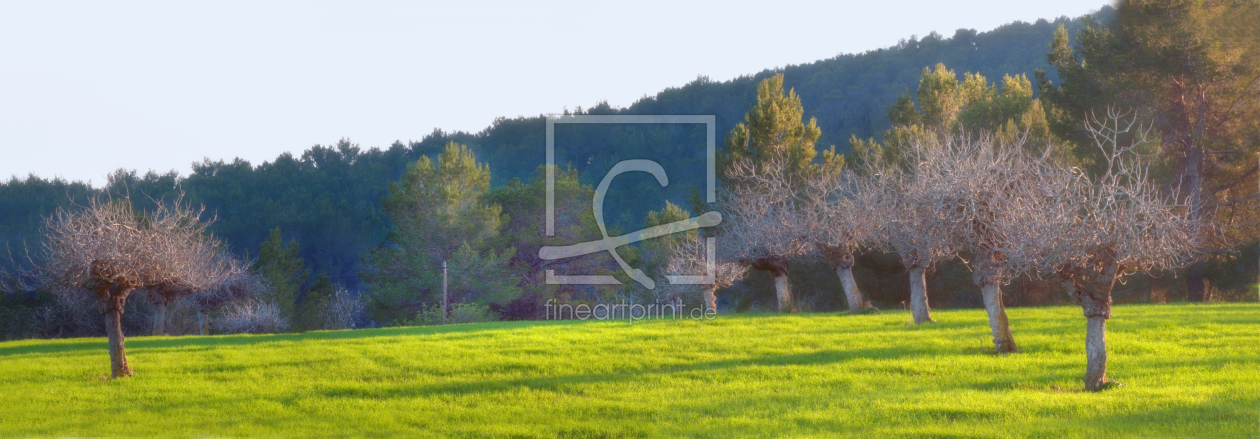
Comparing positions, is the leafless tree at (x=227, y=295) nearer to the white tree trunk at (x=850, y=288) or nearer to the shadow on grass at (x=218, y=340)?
the shadow on grass at (x=218, y=340)

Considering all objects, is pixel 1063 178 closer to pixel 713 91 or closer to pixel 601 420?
pixel 601 420

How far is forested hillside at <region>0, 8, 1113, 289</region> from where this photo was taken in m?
58.8

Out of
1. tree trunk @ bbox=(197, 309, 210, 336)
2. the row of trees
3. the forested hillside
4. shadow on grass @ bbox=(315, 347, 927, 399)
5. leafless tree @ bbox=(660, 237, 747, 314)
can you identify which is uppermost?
the forested hillside

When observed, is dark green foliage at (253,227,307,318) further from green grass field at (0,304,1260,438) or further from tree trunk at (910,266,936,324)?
tree trunk at (910,266,936,324)

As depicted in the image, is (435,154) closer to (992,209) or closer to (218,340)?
(218,340)

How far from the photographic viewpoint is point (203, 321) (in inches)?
1670

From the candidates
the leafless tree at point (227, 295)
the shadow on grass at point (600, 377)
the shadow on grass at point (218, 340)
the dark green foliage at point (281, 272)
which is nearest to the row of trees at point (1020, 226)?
the shadow on grass at point (600, 377)

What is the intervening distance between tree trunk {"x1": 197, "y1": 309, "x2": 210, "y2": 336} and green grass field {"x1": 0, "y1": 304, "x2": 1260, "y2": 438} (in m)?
21.4

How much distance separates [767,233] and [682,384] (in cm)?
1610

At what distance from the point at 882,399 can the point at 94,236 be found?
15324mm

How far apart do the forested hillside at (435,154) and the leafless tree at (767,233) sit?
23.6m

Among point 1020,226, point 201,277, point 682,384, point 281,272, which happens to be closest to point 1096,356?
point 1020,226

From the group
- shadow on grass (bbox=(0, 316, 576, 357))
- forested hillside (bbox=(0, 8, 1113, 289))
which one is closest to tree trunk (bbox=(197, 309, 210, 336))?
forested hillside (bbox=(0, 8, 1113, 289))

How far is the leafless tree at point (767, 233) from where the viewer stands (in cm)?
2820
